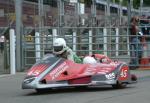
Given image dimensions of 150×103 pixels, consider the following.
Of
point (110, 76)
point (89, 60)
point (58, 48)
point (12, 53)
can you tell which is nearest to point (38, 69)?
point (58, 48)

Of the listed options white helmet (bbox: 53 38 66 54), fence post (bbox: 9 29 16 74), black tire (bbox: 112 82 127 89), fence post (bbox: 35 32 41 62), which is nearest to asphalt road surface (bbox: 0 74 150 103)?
black tire (bbox: 112 82 127 89)

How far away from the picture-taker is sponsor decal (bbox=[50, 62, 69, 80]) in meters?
11.4

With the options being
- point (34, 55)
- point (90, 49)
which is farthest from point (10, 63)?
point (90, 49)

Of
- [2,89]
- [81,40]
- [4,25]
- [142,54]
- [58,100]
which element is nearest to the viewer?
[58,100]

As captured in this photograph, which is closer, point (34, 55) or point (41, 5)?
point (34, 55)

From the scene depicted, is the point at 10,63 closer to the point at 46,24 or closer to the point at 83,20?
the point at 46,24

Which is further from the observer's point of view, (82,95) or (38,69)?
(38,69)

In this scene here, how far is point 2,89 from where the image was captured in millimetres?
13031

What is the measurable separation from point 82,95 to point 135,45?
26.1ft

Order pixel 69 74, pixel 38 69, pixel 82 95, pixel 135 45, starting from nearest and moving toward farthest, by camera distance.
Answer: pixel 82 95 < pixel 38 69 < pixel 69 74 < pixel 135 45

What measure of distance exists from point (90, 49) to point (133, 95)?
8890mm

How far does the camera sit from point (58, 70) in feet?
37.6

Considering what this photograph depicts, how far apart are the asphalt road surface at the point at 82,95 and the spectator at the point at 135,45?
17.1ft

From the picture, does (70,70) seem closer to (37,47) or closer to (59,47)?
(59,47)
